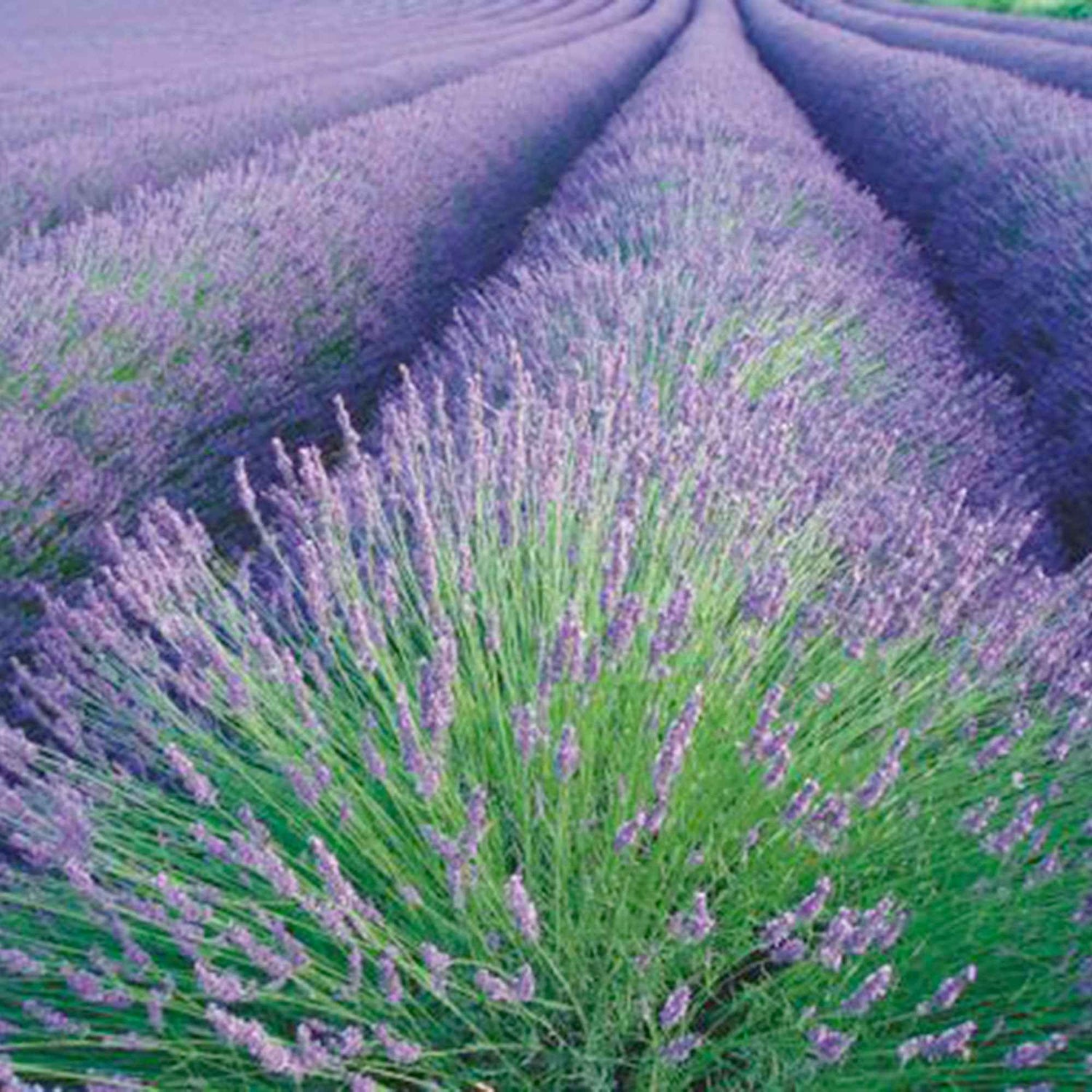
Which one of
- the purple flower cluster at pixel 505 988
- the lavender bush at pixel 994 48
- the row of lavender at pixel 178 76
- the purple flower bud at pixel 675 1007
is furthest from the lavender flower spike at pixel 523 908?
the lavender bush at pixel 994 48

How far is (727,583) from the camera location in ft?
6.41

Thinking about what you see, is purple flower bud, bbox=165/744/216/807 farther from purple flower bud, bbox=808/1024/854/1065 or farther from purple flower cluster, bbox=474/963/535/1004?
purple flower bud, bbox=808/1024/854/1065

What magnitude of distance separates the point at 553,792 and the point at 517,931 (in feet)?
0.71

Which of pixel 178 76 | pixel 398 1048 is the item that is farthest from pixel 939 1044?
pixel 178 76

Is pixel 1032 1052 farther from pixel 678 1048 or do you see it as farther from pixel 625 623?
pixel 625 623

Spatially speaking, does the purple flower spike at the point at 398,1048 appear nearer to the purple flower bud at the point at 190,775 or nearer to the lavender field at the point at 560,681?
the lavender field at the point at 560,681

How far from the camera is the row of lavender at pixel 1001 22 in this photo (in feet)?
45.1

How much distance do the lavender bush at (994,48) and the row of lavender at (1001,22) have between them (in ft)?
1.60

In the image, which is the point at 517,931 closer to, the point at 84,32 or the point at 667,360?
the point at 667,360

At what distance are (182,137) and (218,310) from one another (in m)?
4.12

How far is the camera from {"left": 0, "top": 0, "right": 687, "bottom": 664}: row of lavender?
3.05 m

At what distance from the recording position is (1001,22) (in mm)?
17766

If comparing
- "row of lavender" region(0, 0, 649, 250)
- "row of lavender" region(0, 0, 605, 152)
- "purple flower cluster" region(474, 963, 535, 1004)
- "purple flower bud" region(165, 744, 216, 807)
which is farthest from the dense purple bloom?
"row of lavender" region(0, 0, 605, 152)

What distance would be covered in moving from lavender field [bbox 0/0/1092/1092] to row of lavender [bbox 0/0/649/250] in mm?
1447
